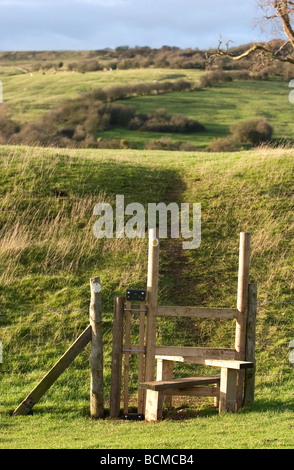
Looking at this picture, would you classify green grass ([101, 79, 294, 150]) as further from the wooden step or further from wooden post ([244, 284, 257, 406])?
the wooden step

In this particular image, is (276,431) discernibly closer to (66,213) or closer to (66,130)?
(66,213)

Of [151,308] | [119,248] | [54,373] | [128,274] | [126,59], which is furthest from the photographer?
[126,59]

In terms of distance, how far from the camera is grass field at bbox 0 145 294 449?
32.0 ft

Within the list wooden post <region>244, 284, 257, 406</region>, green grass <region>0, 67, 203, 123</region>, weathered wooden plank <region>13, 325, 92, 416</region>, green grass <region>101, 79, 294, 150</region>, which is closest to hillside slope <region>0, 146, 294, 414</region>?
weathered wooden plank <region>13, 325, 92, 416</region>

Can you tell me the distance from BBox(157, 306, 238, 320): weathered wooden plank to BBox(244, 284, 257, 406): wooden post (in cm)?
28

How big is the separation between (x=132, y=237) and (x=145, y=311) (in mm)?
7508

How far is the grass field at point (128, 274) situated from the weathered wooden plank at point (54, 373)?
0.21m

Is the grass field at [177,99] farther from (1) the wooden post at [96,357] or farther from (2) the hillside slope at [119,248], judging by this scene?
(1) the wooden post at [96,357]

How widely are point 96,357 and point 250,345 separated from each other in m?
2.49

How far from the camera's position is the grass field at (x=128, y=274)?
9766mm

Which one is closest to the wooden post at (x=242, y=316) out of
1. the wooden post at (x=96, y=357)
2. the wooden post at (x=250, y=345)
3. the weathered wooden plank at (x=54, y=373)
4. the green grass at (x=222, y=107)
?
the wooden post at (x=250, y=345)

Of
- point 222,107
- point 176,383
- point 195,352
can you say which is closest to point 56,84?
point 222,107

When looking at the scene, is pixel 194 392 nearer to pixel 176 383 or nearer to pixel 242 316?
pixel 176 383

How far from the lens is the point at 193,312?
10.7 metres
